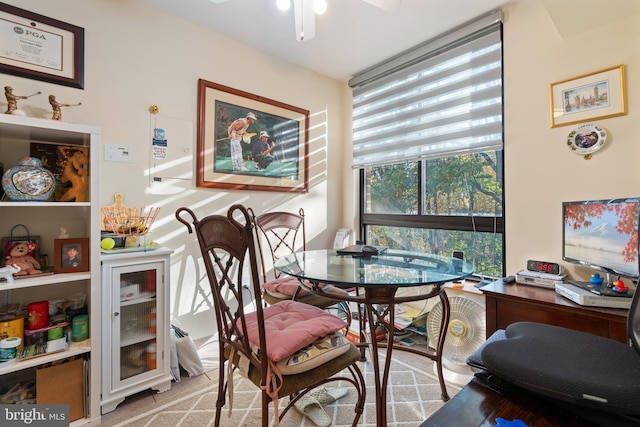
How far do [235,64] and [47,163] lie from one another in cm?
153

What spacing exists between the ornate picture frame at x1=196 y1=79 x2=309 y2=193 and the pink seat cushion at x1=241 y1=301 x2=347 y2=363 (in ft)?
4.46

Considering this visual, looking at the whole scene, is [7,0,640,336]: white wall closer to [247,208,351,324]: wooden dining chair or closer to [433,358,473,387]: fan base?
[247,208,351,324]: wooden dining chair

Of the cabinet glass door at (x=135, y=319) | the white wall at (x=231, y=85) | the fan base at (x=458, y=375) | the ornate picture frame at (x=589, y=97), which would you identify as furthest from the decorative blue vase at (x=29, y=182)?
the ornate picture frame at (x=589, y=97)

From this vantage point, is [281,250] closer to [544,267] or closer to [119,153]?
[119,153]

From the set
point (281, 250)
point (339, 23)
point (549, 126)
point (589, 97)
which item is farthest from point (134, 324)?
point (589, 97)

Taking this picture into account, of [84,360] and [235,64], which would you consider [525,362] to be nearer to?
[84,360]

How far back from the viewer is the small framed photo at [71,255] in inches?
58.6

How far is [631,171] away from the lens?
1.64 metres

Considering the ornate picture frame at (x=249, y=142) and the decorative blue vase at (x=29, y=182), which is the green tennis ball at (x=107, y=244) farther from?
the ornate picture frame at (x=249, y=142)

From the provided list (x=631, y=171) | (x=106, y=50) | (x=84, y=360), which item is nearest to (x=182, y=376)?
(x=84, y=360)

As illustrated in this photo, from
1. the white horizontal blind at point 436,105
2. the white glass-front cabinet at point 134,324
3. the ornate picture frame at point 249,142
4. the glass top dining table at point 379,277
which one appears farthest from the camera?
the ornate picture frame at point 249,142

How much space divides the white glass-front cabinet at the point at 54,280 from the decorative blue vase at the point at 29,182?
0.17ft

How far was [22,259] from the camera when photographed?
1.46 m

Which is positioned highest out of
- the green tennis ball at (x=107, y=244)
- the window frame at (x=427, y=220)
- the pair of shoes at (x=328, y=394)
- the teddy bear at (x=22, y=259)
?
the window frame at (x=427, y=220)
